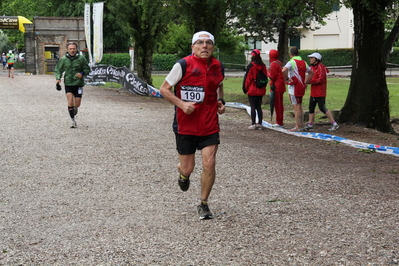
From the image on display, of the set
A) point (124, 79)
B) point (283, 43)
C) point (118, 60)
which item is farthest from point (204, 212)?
point (118, 60)

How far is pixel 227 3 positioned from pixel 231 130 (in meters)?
8.16

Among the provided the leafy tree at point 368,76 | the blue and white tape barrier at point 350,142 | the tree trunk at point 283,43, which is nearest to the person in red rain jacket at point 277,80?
the blue and white tape barrier at point 350,142

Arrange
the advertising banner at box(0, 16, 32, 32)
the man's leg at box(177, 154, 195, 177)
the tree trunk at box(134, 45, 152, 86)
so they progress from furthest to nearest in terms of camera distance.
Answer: the advertising banner at box(0, 16, 32, 32)
the tree trunk at box(134, 45, 152, 86)
the man's leg at box(177, 154, 195, 177)

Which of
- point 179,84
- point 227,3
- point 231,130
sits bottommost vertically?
point 231,130

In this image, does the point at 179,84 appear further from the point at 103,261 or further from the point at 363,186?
the point at 363,186

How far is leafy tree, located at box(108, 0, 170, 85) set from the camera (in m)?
28.1

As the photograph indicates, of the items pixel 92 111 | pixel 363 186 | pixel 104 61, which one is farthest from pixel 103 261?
pixel 104 61

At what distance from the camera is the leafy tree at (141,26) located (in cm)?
2811

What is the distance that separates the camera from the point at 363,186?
27.2 feet

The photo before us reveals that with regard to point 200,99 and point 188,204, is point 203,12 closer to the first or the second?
point 188,204

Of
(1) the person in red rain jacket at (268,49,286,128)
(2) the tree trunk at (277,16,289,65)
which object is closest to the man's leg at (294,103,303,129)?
(1) the person in red rain jacket at (268,49,286,128)

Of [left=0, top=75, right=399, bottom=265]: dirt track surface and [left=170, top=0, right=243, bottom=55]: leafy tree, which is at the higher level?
[left=170, top=0, right=243, bottom=55]: leafy tree

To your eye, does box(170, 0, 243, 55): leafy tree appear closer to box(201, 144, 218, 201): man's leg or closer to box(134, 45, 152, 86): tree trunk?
box(134, 45, 152, 86): tree trunk

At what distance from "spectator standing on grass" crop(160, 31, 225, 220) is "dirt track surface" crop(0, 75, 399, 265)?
65cm
